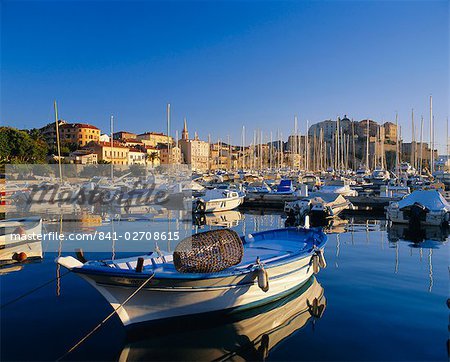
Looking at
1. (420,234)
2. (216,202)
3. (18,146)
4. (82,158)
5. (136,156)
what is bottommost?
(420,234)

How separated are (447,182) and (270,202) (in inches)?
1129

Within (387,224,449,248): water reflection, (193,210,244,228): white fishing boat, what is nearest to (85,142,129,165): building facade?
(193,210,244,228): white fishing boat

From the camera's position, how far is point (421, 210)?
20.3 metres

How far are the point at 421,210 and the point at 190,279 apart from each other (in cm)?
1744

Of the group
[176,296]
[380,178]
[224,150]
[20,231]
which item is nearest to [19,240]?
[20,231]

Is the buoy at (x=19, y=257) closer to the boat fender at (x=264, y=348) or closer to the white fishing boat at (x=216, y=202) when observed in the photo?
the boat fender at (x=264, y=348)

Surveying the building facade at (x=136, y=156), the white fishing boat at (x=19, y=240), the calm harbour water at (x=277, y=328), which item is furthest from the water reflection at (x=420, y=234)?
the building facade at (x=136, y=156)

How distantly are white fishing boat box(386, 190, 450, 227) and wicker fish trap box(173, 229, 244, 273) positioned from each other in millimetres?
16061

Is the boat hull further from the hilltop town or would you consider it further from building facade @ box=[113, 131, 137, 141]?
building facade @ box=[113, 131, 137, 141]

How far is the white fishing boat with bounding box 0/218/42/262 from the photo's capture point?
12273 millimetres

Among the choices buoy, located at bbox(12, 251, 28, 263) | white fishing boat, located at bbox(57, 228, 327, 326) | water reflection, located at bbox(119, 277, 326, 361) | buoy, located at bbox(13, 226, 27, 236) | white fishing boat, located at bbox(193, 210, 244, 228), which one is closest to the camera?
water reflection, located at bbox(119, 277, 326, 361)

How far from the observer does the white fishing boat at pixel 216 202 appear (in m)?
26.6

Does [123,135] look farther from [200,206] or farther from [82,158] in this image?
[200,206]

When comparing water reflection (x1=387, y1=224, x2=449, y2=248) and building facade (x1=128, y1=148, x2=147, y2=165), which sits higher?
building facade (x1=128, y1=148, x2=147, y2=165)
